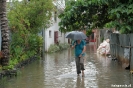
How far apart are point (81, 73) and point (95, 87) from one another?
3.11 metres

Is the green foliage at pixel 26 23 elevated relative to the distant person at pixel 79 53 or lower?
elevated

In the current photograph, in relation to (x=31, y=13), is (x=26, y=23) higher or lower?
lower

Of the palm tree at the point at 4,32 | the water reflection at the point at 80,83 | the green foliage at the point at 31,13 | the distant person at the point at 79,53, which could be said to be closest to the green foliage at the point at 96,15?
the distant person at the point at 79,53

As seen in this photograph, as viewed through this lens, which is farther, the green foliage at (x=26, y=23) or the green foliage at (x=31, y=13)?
the green foliage at (x=31, y=13)

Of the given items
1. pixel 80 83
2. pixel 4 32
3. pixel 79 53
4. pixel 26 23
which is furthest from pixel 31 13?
pixel 80 83

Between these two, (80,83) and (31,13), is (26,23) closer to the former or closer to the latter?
(31,13)

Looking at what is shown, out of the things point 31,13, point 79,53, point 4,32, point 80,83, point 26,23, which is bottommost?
point 80,83

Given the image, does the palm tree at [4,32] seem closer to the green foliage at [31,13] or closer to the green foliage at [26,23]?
the green foliage at [26,23]

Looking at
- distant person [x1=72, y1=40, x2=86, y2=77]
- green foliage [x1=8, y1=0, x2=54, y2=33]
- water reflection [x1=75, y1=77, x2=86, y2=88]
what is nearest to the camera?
Answer: water reflection [x1=75, y1=77, x2=86, y2=88]

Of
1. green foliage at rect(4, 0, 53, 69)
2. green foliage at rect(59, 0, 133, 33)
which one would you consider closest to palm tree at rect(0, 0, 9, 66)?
green foliage at rect(4, 0, 53, 69)

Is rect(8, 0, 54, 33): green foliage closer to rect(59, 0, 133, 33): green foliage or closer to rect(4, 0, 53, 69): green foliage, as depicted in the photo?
rect(4, 0, 53, 69): green foliage

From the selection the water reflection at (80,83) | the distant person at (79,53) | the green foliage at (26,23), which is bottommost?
the water reflection at (80,83)

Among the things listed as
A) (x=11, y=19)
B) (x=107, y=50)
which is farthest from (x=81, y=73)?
(x=107, y=50)

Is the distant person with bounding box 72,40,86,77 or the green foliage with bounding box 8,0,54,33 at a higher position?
the green foliage with bounding box 8,0,54,33
